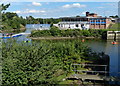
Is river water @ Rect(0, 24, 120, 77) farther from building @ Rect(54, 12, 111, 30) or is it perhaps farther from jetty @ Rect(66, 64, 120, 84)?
building @ Rect(54, 12, 111, 30)

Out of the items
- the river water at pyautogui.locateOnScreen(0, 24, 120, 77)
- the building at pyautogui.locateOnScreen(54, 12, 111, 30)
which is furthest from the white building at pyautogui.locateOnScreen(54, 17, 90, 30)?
the river water at pyautogui.locateOnScreen(0, 24, 120, 77)

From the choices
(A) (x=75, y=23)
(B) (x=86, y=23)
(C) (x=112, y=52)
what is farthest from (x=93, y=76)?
(A) (x=75, y=23)

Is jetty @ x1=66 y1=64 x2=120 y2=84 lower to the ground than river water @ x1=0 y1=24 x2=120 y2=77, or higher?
higher

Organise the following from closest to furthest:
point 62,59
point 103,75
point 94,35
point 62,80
→ point 62,80
point 103,75
point 62,59
point 94,35

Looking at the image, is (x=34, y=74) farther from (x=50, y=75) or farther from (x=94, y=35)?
(x=94, y=35)

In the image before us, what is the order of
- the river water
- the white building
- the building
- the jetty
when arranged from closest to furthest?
1. the jetty
2. the river water
3. the building
4. the white building

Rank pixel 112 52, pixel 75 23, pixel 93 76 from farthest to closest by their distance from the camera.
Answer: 1. pixel 75 23
2. pixel 112 52
3. pixel 93 76

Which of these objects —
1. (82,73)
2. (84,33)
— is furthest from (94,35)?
(82,73)

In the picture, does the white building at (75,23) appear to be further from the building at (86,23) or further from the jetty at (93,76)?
the jetty at (93,76)

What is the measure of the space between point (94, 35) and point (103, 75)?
14.4 metres

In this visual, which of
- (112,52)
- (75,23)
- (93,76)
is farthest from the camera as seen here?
(75,23)

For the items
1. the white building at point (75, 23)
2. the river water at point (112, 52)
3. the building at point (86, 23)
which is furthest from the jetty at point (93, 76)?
the white building at point (75, 23)

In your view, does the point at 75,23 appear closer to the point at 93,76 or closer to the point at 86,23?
the point at 86,23

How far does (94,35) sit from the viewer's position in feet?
61.0
